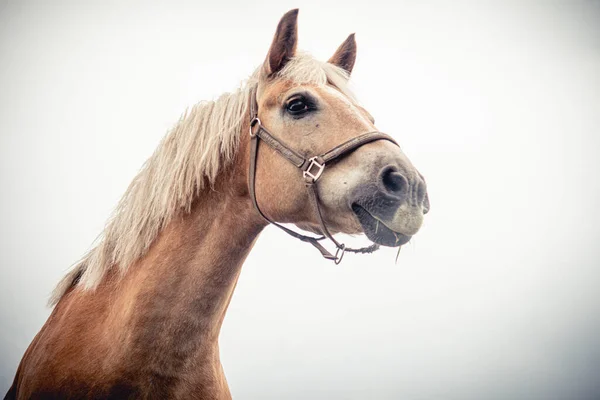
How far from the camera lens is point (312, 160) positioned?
5.90ft

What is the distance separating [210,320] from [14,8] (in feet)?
509

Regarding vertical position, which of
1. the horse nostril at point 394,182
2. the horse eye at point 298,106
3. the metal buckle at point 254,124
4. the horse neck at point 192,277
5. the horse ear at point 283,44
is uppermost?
the horse ear at point 283,44

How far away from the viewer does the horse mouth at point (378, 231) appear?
64.4 inches

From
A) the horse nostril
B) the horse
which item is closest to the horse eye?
the horse

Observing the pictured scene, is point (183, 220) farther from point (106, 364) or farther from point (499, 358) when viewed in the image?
point (499, 358)

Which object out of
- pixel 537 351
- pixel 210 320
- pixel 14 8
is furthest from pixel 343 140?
pixel 14 8

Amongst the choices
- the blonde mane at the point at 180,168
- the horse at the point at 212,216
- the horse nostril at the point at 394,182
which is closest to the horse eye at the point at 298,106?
the horse at the point at 212,216

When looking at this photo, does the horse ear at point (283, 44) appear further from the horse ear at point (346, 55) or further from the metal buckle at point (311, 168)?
the metal buckle at point (311, 168)

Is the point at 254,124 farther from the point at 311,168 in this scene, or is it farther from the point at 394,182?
the point at 394,182

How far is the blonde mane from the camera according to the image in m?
2.14

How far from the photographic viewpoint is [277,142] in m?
1.94

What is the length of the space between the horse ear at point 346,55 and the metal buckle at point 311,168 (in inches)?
56.1

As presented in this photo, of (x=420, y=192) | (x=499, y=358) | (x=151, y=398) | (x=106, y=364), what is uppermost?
(x=420, y=192)

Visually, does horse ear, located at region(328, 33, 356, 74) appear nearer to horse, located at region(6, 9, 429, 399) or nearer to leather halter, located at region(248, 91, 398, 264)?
horse, located at region(6, 9, 429, 399)
